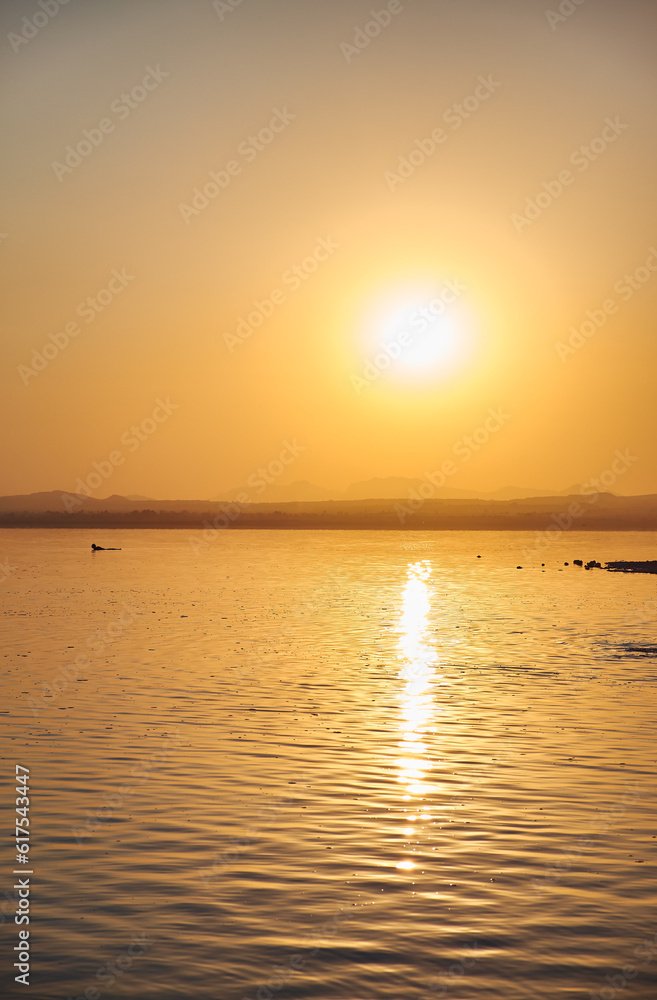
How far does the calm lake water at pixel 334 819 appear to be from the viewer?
11.5 meters

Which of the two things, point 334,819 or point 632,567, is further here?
point 632,567

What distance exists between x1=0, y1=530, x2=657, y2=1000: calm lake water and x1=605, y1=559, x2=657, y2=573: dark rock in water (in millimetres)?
61367

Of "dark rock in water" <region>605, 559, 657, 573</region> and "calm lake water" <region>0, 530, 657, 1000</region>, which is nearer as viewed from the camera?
"calm lake water" <region>0, 530, 657, 1000</region>

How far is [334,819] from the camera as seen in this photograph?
16984 millimetres

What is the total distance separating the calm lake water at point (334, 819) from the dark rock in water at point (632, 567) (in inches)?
2416

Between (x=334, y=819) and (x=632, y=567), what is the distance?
91590 mm

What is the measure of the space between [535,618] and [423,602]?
464 inches

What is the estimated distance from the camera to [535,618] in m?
54.9

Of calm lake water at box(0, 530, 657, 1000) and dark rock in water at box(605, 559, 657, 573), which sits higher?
dark rock in water at box(605, 559, 657, 573)

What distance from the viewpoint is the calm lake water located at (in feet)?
37.8

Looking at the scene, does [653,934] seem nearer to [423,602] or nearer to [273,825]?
[273,825]

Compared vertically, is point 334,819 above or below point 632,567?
below

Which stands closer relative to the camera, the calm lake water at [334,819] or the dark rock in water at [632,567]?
the calm lake water at [334,819]

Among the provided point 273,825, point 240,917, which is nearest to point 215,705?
point 273,825
